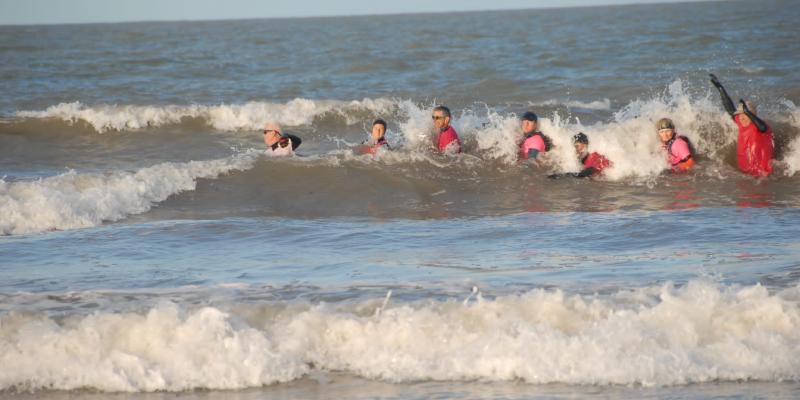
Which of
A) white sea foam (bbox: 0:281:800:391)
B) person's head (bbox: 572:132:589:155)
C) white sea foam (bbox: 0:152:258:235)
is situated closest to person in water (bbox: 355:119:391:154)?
white sea foam (bbox: 0:152:258:235)

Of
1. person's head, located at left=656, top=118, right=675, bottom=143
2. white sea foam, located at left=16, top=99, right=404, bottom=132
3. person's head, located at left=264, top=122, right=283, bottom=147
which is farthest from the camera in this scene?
white sea foam, located at left=16, top=99, right=404, bottom=132

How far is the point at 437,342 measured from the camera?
21.4 ft

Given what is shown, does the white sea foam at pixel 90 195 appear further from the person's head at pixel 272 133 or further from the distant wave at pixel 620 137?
the distant wave at pixel 620 137

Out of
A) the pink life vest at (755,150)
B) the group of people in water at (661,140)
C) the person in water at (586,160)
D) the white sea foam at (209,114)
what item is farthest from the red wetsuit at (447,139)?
the white sea foam at (209,114)

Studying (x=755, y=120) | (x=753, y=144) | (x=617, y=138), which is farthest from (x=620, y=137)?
(x=755, y=120)

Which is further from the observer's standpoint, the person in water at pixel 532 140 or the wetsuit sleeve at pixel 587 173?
the person in water at pixel 532 140

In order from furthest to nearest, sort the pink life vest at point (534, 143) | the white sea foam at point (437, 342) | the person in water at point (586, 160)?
the pink life vest at point (534, 143) → the person in water at point (586, 160) → the white sea foam at point (437, 342)

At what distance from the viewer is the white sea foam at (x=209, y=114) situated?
20609mm

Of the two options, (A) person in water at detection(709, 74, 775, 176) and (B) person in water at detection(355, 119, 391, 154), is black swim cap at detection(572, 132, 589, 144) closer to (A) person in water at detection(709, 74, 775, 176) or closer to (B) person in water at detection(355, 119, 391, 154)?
(A) person in water at detection(709, 74, 775, 176)

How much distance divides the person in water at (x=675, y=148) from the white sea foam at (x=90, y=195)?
5.35 meters

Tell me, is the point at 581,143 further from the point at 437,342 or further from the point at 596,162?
the point at 437,342

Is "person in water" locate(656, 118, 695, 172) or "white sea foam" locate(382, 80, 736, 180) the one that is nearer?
"person in water" locate(656, 118, 695, 172)

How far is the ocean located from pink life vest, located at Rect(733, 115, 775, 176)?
0.20m

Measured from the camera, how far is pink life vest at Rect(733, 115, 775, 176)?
44.3 ft
